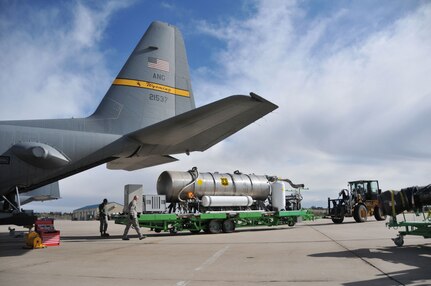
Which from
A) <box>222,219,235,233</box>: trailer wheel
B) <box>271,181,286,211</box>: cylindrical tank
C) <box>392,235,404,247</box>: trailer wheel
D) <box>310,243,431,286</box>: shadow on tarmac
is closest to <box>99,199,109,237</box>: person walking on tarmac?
<box>222,219,235,233</box>: trailer wheel

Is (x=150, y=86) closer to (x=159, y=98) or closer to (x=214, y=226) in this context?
(x=159, y=98)

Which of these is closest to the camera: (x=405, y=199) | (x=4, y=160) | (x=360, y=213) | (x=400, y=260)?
(x=400, y=260)

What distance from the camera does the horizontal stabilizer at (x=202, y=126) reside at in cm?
893

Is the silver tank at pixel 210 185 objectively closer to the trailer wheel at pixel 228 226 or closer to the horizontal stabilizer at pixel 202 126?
the trailer wheel at pixel 228 226

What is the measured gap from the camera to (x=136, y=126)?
40.0 ft

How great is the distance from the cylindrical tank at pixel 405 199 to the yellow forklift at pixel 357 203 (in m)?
13.0

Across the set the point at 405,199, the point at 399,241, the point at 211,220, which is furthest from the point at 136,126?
the point at 399,241

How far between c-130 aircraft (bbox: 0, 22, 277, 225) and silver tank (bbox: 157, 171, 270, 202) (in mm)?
2546

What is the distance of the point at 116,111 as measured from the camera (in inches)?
472

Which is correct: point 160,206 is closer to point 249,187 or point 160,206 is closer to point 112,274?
point 249,187

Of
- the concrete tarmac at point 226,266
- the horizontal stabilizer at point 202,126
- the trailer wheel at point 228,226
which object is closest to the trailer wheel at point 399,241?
the concrete tarmac at point 226,266

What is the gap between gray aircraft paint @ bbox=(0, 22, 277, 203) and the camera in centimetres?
977

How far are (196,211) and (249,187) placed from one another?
124 inches

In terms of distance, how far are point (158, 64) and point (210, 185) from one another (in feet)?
21.7
